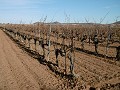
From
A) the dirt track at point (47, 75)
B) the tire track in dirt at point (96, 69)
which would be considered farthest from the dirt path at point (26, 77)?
the tire track in dirt at point (96, 69)

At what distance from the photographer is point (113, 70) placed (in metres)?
15.7

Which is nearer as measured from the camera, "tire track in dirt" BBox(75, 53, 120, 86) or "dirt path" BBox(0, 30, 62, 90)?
"dirt path" BBox(0, 30, 62, 90)

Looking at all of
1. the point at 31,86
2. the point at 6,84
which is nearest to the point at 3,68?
the point at 6,84

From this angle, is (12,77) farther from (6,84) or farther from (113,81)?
(113,81)

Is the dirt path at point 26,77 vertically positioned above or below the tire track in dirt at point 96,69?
below

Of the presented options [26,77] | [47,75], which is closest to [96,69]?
[47,75]

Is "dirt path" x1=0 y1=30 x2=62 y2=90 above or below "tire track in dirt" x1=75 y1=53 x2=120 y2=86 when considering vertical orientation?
below

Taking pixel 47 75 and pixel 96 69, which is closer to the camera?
pixel 47 75

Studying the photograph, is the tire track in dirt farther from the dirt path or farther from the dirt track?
the dirt path

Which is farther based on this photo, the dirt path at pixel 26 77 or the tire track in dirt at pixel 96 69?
the tire track in dirt at pixel 96 69

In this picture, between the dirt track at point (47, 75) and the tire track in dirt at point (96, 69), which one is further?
the tire track in dirt at point (96, 69)

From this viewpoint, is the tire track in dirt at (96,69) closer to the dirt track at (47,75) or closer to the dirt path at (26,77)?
the dirt track at (47,75)

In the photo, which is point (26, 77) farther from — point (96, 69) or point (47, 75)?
point (96, 69)

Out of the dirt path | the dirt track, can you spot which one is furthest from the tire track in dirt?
the dirt path
